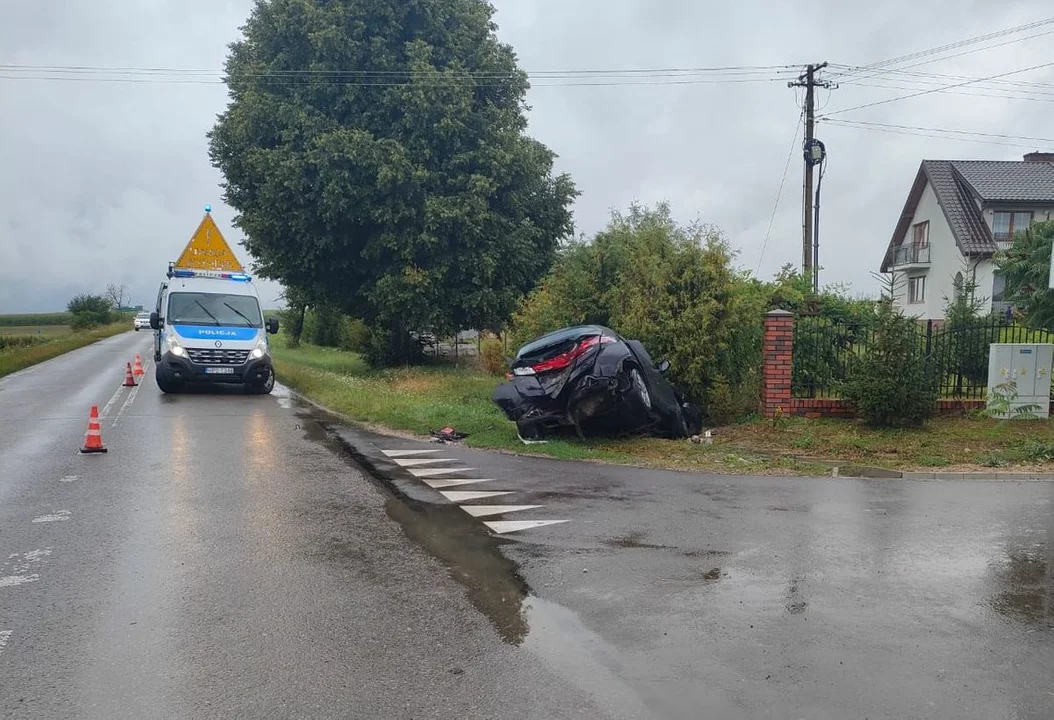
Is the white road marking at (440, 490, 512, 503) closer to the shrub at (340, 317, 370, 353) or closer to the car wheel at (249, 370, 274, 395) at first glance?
the car wheel at (249, 370, 274, 395)

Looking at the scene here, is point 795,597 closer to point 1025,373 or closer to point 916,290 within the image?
point 1025,373

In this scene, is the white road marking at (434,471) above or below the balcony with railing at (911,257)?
below

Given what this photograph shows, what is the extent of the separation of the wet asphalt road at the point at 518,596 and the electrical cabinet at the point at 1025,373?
4187 mm

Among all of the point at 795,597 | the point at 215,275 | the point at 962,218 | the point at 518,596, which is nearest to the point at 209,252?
the point at 215,275

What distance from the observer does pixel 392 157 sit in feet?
68.6

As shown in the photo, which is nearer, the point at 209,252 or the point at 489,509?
the point at 489,509

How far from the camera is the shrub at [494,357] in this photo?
24.9 metres

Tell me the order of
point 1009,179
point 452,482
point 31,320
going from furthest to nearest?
1. point 31,320
2. point 1009,179
3. point 452,482

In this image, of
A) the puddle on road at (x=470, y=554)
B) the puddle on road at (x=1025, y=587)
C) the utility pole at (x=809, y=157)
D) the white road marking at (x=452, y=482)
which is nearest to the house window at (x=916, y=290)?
the utility pole at (x=809, y=157)

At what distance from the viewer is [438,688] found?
13.6 ft

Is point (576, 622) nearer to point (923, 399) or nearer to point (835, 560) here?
point (835, 560)

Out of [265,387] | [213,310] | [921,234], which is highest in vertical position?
[921,234]

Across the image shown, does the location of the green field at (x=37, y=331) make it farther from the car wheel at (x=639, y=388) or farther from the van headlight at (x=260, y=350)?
the car wheel at (x=639, y=388)

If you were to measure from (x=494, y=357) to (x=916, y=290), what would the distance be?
101 feet
